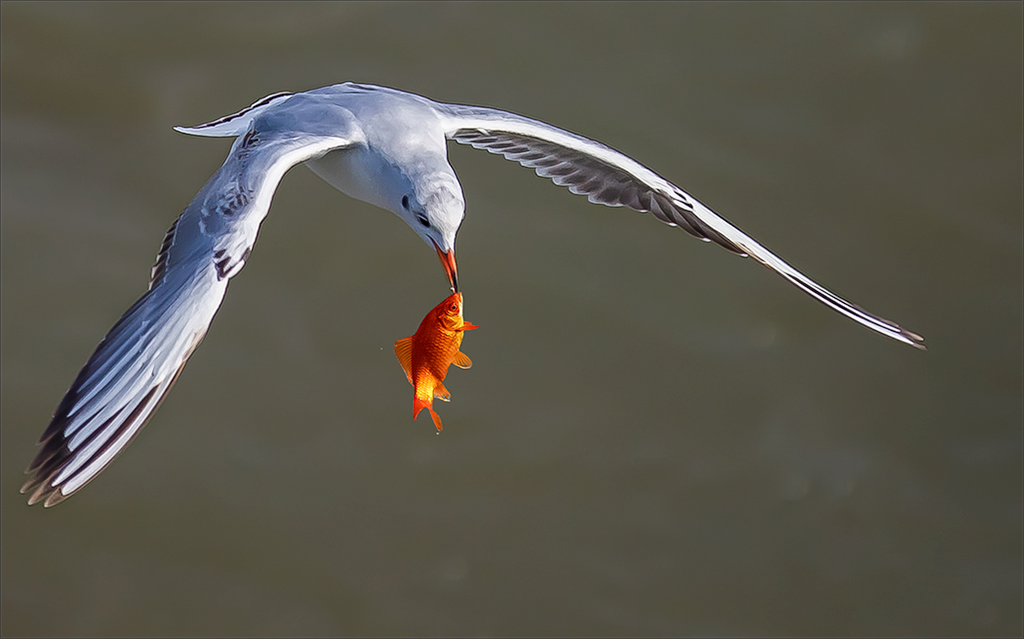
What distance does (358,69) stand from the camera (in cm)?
352

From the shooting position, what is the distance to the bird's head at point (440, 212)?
1535 mm

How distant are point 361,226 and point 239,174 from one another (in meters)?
1.94

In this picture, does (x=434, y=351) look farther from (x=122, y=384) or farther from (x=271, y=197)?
(x=122, y=384)

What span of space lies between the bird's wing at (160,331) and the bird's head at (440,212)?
0.17m

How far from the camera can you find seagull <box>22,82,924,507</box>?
127cm

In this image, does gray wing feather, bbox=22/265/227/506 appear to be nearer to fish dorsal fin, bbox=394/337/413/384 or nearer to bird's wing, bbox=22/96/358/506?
bird's wing, bbox=22/96/358/506

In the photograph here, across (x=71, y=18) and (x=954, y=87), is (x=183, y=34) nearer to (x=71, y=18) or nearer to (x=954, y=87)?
(x=71, y=18)

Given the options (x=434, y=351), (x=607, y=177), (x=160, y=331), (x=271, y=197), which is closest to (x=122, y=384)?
(x=160, y=331)

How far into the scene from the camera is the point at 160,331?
1312 millimetres

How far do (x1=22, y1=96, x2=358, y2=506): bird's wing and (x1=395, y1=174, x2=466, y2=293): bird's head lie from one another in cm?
17

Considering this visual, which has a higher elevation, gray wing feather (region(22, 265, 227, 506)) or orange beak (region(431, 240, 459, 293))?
orange beak (region(431, 240, 459, 293))

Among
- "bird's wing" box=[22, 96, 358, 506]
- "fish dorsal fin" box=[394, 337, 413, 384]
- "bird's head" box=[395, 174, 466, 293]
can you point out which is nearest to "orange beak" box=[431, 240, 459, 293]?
"bird's head" box=[395, 174, 466, 293]

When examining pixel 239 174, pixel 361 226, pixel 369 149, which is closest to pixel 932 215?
pixel 361 226

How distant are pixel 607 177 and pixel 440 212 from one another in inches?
22.2
